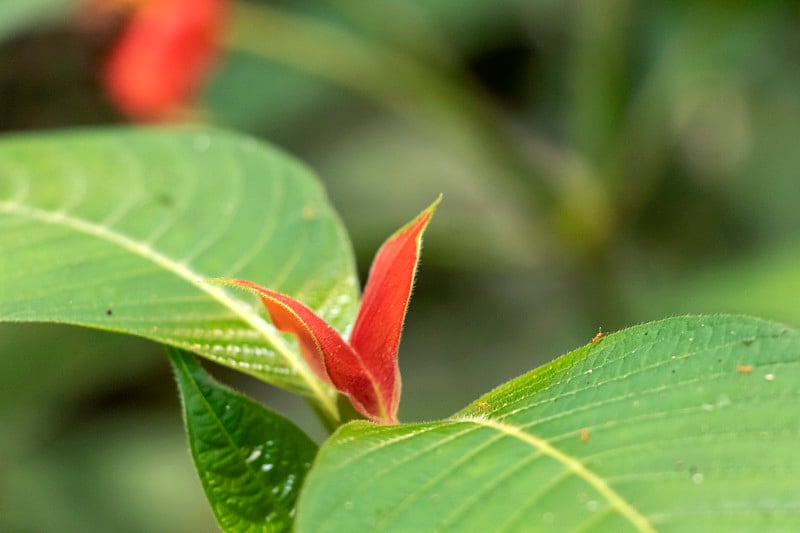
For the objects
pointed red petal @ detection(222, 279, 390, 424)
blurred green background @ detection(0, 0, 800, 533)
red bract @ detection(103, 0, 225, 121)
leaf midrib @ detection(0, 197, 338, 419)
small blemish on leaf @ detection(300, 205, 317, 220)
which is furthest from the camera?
red bract @ detection(103, 0, 225, 121)

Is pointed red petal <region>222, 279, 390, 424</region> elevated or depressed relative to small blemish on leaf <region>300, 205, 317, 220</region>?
depressed

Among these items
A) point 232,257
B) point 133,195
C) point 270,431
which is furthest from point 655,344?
point 133,195

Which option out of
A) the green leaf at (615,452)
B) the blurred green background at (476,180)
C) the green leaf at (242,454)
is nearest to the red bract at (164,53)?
the blurred green background at (476,180)

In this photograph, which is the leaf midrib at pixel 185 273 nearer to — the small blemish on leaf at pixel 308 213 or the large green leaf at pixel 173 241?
the large green leaf at pixel 173 241

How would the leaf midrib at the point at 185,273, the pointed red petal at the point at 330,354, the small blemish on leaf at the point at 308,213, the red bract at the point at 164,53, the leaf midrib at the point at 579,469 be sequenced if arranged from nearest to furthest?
the leaf midrib at the point at 579,469, the pointed red petal at the point at 330,354, the leaf midrib at the point at 185,273, the small blemish on leaf at the point at 308,213, the red bract at the point at 164,53

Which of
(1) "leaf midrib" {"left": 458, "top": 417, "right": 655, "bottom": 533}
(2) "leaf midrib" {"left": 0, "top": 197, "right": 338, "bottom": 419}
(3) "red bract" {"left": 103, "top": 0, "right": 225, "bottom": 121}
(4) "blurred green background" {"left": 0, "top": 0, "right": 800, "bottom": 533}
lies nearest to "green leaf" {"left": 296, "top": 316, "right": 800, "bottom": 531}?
(1) "leaf midrib" {"left": 458, "top": 417, "right": 655, "bottom": 533}

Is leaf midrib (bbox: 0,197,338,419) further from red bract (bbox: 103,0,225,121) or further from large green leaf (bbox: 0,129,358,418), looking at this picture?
red bract (bbox: 103,0,225,121)
